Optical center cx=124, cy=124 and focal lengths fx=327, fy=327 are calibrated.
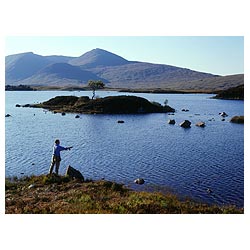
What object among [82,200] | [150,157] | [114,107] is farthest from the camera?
[114,107]

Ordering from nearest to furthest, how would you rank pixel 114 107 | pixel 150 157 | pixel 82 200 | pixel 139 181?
pixel 82 200
pixel 139 181
pixel 150 157
pixel 114 107

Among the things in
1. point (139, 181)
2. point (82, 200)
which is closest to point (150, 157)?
point (139, 181)

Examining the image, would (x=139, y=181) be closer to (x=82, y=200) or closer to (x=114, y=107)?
(x=82, y=200)

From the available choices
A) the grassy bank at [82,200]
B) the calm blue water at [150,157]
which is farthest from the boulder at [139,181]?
the grassy bank at [82,200]

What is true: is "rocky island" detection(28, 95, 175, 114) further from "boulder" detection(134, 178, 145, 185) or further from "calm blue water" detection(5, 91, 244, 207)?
"boulder" detection(134, 178, 145, 185)

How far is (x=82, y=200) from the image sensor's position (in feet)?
65.1

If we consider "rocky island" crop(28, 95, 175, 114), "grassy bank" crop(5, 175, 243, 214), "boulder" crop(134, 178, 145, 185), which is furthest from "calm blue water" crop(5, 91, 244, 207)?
"rocky island" crop(28, 95, 175, 114)

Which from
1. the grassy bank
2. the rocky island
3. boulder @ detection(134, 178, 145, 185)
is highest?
the rocky island

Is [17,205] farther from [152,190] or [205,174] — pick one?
[205,174]

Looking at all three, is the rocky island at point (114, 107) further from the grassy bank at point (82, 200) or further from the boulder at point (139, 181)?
the grassy bank at point (82, 200)

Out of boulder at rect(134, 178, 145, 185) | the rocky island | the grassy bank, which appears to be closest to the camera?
the grassy bank

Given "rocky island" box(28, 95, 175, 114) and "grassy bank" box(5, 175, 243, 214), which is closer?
"grassy bank" box(5, 175, 243, 214)

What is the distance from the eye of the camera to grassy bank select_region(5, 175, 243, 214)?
17.5 meters

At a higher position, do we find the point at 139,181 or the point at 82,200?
the point at 82,200
